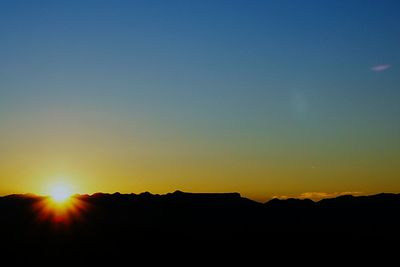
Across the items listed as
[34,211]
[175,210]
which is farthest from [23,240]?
[175,210]

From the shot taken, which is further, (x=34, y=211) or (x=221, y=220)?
(x=221, y=220)

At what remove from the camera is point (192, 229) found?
104125 mm

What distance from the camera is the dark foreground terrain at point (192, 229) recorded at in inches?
3590

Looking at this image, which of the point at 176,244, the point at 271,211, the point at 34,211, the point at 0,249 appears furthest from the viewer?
the point at 271,211

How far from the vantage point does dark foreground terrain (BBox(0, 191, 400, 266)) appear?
91188 mm

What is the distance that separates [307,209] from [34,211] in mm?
55475

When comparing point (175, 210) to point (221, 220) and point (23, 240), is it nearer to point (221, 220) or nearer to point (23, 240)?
point (221, 220)

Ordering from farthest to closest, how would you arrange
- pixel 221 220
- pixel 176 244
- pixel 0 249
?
pixel 221 220, pixel 176 244, pixel 0 249

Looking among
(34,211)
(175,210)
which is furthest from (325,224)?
(34,211)

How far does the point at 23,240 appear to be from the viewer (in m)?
91.7

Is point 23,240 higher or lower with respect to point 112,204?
lower

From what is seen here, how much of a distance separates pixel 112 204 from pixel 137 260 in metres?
28.4

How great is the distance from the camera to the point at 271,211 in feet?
397

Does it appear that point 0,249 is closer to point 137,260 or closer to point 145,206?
point 137,260
